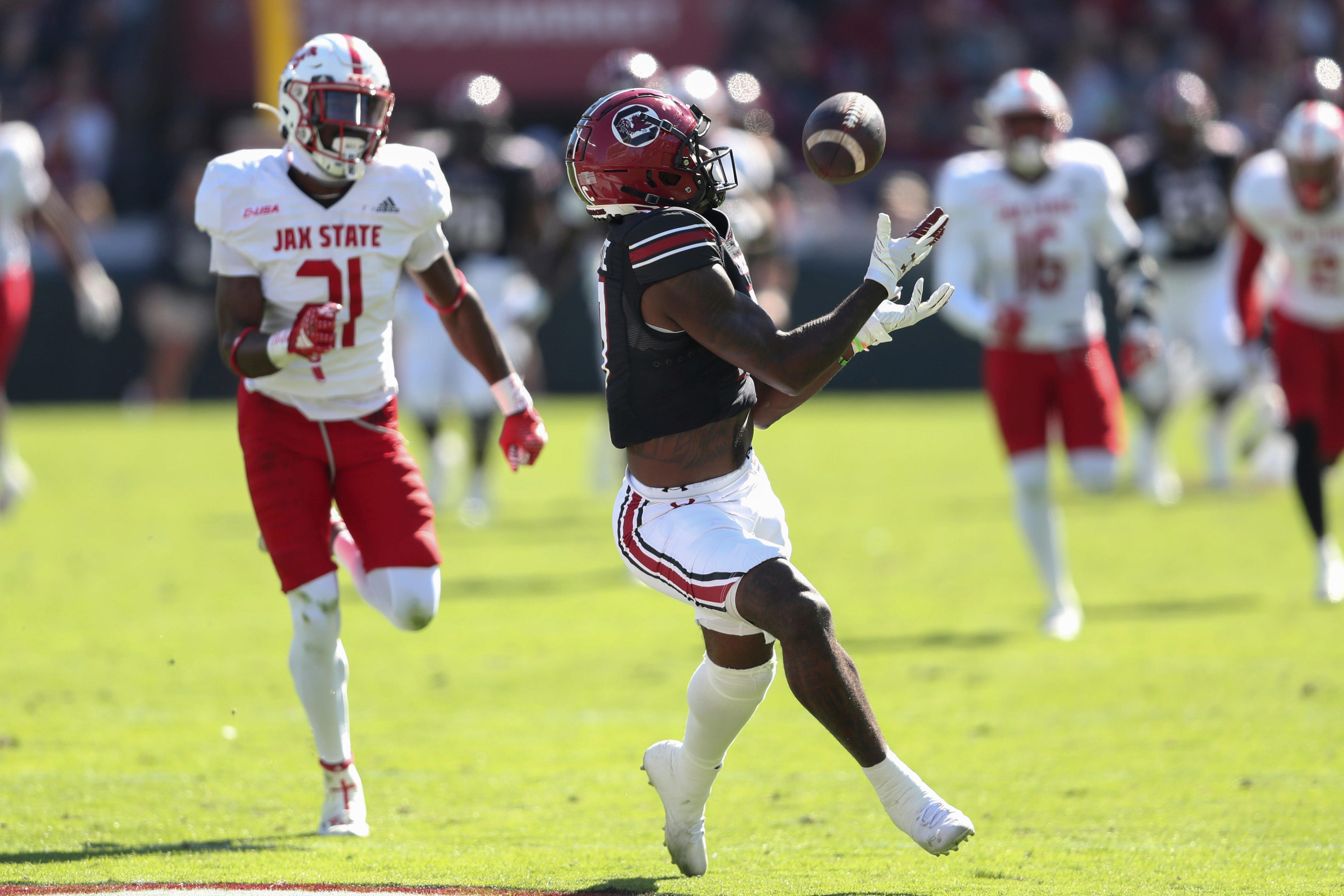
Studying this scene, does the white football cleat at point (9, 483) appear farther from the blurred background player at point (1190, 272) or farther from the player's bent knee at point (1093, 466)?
the blurred background player at point (1190, 272)

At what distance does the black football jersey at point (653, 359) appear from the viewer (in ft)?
12.6

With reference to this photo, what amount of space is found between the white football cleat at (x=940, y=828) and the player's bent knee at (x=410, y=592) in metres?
1.46

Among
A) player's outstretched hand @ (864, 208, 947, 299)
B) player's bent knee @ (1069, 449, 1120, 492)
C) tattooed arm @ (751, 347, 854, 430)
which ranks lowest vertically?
player's bent knee @ (1069, 449, 1120, 492)

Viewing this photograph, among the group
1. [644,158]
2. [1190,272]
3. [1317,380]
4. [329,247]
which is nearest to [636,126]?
[644,158]

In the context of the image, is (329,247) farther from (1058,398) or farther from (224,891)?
(1058,398)

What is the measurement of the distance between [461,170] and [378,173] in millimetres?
6143

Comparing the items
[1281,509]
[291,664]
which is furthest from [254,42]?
[291,664]

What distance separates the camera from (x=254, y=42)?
749 inches

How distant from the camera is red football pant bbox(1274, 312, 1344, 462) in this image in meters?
7.65

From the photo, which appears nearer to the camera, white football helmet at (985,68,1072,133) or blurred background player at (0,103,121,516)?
white football helmet at (985,68,1072,133)

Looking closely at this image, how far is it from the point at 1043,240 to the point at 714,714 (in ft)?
12.9

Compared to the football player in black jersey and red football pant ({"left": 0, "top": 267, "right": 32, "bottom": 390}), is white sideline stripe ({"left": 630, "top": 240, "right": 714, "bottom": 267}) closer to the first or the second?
the football player in black jersey

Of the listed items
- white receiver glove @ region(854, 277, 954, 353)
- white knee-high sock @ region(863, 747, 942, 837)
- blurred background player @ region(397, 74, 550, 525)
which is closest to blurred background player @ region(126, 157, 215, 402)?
blurred background player @ region(397, 74, 550, 525)

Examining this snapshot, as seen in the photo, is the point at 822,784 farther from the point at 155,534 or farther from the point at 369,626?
the point at 155,534
